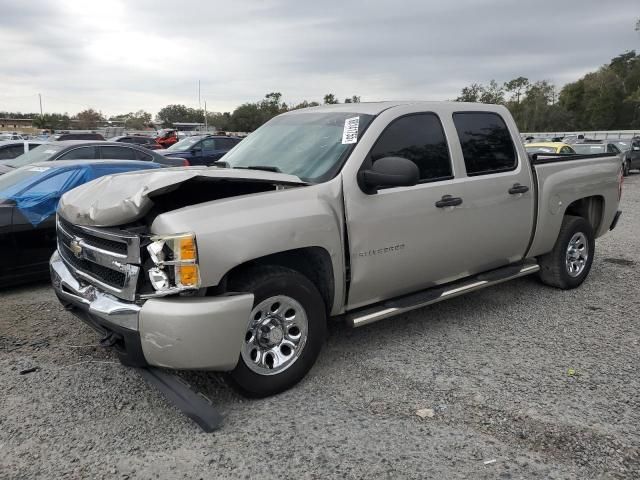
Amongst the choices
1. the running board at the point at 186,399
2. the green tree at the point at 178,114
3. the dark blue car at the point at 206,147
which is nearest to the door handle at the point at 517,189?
the running board at the point at 186,399

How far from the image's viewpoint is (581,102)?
8119 centimetres

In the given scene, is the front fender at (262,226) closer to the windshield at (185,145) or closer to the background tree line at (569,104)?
the windshield at (185,145)

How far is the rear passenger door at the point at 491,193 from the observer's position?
4477mm

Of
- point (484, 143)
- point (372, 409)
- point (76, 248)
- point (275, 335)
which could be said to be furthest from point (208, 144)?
point (372, 409)

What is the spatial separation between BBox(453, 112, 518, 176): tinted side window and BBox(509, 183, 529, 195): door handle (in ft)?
0.58

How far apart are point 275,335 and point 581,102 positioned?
90253 millimetres

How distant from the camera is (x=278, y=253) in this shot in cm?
346

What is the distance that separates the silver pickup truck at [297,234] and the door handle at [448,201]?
0.02 metres

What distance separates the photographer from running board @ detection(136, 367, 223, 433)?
9.65 feet

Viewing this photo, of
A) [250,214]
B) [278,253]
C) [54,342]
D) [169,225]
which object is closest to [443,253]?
[278,253]

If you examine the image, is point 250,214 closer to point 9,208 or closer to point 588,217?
point 9,208

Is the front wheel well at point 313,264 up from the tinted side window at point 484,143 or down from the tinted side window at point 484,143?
down

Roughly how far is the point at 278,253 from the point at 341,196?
1.97 feet

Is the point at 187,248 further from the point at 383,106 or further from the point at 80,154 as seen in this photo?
the point at 80,154
